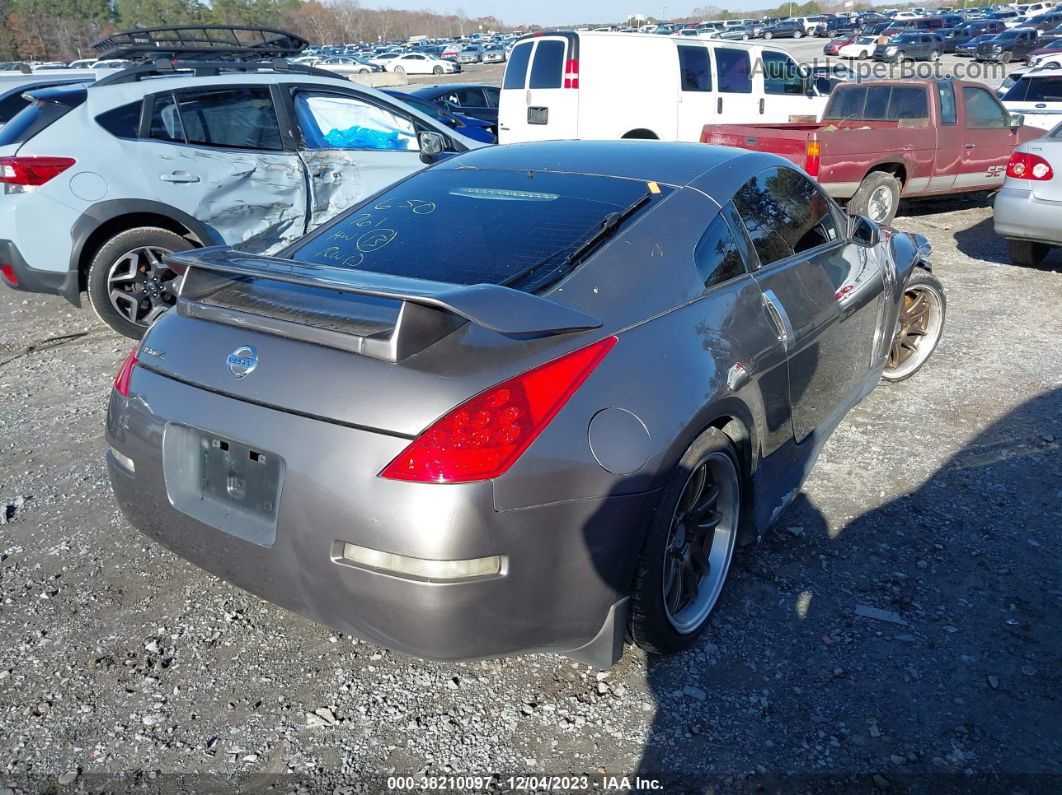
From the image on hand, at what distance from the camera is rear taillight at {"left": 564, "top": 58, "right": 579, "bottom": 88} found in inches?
447

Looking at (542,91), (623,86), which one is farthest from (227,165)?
(623,86)

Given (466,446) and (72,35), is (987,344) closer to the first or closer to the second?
(466,446)

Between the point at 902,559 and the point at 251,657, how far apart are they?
2.56m

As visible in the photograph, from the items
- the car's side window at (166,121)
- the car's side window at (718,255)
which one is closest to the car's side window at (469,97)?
the car's side window at (166,121)

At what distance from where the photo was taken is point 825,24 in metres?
65.1

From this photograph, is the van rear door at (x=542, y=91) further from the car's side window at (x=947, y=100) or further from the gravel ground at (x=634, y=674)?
the gravel ground at (x=634, y=674)

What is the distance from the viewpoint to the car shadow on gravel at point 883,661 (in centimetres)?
243

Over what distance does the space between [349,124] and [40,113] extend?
225 cm

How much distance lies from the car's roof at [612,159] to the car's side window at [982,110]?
871cm

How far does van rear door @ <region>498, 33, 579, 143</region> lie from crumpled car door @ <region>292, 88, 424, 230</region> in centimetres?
464

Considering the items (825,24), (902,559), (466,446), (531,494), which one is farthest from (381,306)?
(825,24)

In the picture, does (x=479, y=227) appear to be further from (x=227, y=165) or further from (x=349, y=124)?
(x=349, y=124)

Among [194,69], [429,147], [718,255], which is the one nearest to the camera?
[718,255]

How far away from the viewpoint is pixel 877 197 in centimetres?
985
